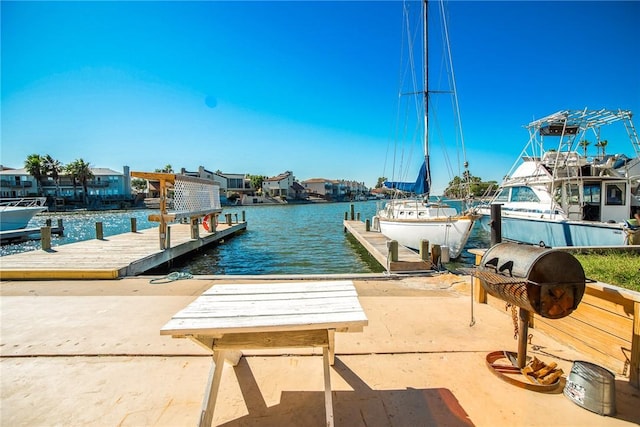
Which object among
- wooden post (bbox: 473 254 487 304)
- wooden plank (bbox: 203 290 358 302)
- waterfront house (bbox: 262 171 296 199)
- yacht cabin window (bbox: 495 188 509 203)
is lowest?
wooden post (bbox: 473 254 487 304)

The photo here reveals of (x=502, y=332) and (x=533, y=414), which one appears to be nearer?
(x=533, y=414)

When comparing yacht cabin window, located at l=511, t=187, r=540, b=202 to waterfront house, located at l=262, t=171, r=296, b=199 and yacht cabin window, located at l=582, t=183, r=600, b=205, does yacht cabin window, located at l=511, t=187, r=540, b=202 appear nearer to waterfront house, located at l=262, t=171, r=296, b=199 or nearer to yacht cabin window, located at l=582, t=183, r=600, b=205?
yacht cabin window, located at l=582, t=183, r=600, b=205

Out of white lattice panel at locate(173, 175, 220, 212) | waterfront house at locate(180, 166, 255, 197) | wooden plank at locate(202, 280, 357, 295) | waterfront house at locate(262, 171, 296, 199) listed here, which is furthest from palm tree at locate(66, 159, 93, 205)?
wooden plank at locate(202, 280, 357, 295)

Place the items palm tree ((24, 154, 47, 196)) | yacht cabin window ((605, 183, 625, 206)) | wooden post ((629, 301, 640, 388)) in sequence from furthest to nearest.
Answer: palm tree ((24, 154, 47, 196))
yacht cabin window ((605, 183, 625, 206))
wooden post ((629, 301, 640, 388))

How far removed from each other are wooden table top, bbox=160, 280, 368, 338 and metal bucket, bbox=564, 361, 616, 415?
1817 mm

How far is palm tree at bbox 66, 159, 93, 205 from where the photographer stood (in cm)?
6088

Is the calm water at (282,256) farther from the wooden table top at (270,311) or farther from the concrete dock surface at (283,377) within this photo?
the wooden table top at (270,311)

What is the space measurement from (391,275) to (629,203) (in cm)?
1300

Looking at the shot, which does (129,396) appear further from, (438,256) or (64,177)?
(64,177)

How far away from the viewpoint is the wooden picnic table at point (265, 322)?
184 centimetres

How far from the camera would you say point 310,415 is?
224 cm

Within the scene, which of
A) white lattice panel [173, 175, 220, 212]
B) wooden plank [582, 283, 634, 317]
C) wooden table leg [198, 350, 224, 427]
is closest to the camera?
wooden table leg [198, 350, 224, 427]

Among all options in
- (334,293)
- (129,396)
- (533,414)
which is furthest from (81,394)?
(533,414)

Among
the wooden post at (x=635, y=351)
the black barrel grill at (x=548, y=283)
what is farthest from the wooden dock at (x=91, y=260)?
the wooden post at (x=635, y=351)
